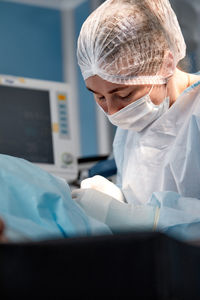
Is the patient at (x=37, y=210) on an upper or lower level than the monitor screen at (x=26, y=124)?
upper

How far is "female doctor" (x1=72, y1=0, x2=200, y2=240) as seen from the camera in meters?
1.31

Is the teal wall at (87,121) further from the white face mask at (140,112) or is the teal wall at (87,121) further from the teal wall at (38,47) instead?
the white face mask at (140,112)

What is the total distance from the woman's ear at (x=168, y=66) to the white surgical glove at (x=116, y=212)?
489 millimetres

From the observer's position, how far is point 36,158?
7.36 feet

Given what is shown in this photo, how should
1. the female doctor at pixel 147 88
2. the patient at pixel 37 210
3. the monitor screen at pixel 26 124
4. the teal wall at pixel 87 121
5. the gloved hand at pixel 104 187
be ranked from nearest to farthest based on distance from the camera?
1. the patient at pixel 37 210
2. the female doctor at pixel 147 88
3. the gloved hand at pixel 104 187
4. the monitor screen at pixel 26 124
5. the teal wall at pixel 87 121

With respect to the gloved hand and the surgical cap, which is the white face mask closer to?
the surgical cap

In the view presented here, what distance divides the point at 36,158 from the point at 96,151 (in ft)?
4.80

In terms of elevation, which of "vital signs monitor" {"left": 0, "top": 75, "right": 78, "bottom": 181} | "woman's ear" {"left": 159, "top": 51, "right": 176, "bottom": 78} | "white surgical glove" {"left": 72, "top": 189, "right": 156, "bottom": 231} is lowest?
"vital signs monitor" {"left": 0, "top": 75, "right": 78, "bottom": 181}

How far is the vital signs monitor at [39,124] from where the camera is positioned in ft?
7.30

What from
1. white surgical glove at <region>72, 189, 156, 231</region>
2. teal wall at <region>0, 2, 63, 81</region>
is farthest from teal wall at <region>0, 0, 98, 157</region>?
white surgical glove at <region>72, 189, 156, 231</region>

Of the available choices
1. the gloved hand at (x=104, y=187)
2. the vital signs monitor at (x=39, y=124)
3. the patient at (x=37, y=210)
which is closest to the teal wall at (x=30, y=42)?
the vital signs monitor at (x=39, y=124)

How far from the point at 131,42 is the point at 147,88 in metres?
0.16

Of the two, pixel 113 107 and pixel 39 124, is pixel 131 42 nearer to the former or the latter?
pixel 113 107

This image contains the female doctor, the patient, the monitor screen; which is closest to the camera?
the patient
